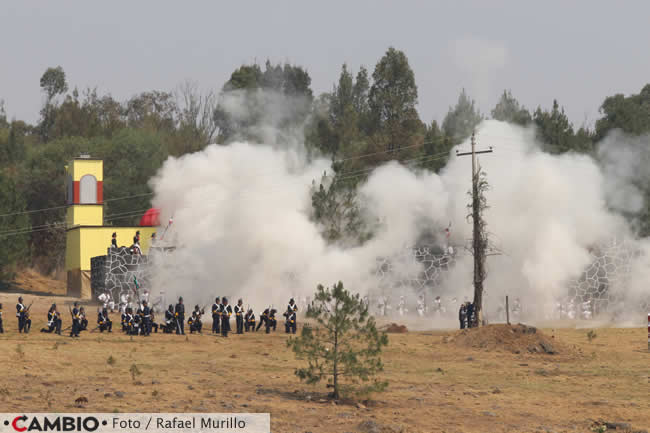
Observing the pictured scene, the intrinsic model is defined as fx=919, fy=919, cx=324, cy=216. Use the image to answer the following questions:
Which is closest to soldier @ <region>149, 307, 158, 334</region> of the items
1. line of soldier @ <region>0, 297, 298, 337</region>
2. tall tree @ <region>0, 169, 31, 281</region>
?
line of soldier @ <region>0, 297, 298, 337</region>

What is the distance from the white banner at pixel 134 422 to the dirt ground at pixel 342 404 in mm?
460

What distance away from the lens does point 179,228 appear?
46562 millimetres

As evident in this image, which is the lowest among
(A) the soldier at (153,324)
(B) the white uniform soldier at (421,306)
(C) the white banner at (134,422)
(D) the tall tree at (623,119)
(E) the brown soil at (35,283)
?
(C) the white banner at (134,422)

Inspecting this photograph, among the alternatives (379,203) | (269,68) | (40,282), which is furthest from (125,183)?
(379,203)

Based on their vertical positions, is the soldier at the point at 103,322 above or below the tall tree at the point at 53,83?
below

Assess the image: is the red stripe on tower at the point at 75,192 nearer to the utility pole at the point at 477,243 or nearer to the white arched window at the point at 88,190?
the white arched window at the point at 88,190

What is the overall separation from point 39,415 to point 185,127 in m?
63.0

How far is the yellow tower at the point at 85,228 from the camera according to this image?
50531mm

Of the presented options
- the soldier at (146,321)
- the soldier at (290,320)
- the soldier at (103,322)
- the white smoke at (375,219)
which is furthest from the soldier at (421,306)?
the soldier at (103,322)

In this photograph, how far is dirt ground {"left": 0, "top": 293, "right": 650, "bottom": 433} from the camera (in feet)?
56.6

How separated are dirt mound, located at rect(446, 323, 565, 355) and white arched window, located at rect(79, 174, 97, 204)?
27.5m

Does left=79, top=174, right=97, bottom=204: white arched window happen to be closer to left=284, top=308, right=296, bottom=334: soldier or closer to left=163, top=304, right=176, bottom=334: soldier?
left=163, top=304, right=176, bottom=334: soldier

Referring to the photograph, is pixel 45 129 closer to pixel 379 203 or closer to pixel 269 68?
pixel 269 68

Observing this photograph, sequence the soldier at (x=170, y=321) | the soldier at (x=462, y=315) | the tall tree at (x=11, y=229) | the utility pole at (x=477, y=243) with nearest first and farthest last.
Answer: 1. the soldier at (x=170, y=321)
2. the utility pole at (x=477, y=243)
3. the soldier at (x=462, y=315)
4. the tall tree at (x=11, y=229)
